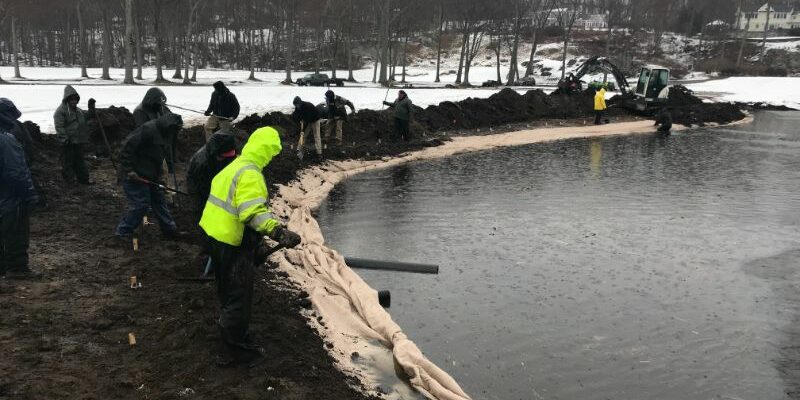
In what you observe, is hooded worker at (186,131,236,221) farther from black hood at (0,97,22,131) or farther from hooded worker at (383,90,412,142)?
hooded worker at (383,90,412,142)

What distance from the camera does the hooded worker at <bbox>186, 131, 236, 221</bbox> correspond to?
5164 millimetres

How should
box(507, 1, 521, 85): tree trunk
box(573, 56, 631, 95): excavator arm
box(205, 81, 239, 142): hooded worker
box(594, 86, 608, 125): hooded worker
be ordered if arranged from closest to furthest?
box(205, 81, 239, 142): hooded worker < box(594, 86, 608, 125): hooded worker < box(573, 56, 631, 95): excavator arm < box(507, 1, 521, 85): tree trunk

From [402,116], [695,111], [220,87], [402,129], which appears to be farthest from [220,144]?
[695,111]

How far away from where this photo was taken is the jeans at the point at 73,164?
9992 millimetres

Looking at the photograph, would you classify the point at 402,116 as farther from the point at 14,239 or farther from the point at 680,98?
the point at 680,98

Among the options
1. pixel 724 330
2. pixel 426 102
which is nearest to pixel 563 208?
pixel 724 330

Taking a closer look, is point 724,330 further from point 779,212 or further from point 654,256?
point 779,212

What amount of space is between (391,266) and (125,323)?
12.7 ft

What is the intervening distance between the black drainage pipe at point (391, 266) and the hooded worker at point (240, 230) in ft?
12.2

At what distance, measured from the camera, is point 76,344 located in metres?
5.05

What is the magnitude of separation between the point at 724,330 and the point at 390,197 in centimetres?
737

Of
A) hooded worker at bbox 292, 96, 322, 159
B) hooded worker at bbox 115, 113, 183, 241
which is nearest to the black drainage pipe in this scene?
hooded worker at bbox 115, 113, 183, 241

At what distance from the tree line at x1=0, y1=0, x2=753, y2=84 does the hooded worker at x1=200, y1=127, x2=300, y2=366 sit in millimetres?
40605

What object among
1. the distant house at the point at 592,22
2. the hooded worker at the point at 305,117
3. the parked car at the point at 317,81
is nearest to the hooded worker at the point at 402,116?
the hooded worker at the point at 305,117
